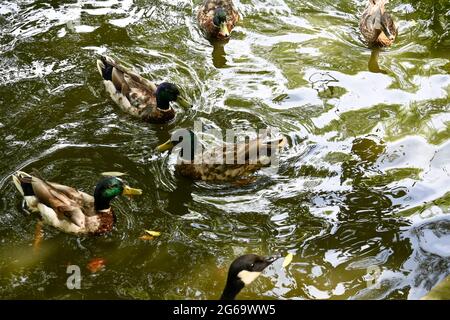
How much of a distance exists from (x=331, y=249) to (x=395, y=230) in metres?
0.74

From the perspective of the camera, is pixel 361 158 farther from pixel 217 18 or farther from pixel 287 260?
pixel 217 18

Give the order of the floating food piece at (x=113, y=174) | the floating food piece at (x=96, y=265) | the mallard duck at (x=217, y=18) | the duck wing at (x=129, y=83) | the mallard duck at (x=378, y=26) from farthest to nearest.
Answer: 1. the mallard duck at (x=217, y=18)
2. the mallard duck at (x=378, y=26)
3. the duck wing at (x=129, y=83)
4. the floating food piece at (x=113, y=174)
5. the floating food piece at (x=96, y=265)

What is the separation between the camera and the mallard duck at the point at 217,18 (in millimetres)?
9641

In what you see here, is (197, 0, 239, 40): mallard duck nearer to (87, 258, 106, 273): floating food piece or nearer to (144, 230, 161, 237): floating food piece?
(144, 230, 161, 237): floating food piece

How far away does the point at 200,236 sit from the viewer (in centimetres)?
627

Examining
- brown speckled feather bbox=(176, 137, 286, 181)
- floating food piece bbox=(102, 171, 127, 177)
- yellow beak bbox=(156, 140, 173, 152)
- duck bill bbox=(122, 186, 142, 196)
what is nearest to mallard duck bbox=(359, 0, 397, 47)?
brown speckled feather bbox=(176, 137, 286, 181)

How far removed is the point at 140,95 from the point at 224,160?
181 cm

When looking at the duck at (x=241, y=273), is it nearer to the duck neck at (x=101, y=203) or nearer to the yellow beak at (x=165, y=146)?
the duck neck at (x=101, y=203)

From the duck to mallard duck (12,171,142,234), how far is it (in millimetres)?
1656

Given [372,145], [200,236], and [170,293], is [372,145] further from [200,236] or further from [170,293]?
[170,293]

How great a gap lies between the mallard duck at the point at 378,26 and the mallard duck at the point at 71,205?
4960mm

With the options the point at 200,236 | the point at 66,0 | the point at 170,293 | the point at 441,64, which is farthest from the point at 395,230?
the point at 66,0

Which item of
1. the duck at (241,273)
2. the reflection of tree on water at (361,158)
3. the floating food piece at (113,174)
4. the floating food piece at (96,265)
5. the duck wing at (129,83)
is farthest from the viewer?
the duck wing at (129,83)

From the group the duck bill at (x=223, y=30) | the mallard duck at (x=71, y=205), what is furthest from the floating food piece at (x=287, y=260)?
the duck bill at (x=223, y=30)
